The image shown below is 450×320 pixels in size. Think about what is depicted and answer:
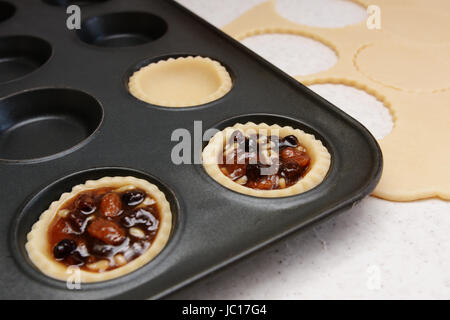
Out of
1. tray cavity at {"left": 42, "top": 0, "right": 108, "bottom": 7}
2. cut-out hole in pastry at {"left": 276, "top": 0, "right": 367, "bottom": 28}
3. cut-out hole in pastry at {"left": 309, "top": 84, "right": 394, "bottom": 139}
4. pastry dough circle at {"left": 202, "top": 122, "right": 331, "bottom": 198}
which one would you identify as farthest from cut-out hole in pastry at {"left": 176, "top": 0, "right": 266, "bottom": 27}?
pastry dough circle at {"left": 202, "top": 122, "right": 331, "bottom": 198}

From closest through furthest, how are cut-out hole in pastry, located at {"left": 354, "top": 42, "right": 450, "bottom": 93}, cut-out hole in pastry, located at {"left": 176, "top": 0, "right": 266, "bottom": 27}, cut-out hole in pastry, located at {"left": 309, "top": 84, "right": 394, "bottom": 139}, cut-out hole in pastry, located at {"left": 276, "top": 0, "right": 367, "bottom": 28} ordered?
cut-out hole in pastry, located at {"left": 309, "top": 84, "right": 394, "bottom": 139} → cut-out hole in pastry, located at {"left": 354, "top": 42, "right": 450, "bottom": 93} → cut-out hole in pastry, located at {"left": 276, "top": 0, "right": 367, "bottom": 28} → cut-out hole in pastry, located at {"left": 176, "top": 0, "right": 266, "bottom": 27}

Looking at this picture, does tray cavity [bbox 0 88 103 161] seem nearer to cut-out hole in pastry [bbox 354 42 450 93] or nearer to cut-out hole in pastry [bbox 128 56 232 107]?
cut-out hole in pastry [bbox 128 56 232 107]

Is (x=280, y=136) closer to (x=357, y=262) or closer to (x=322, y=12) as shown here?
(x=357, y=262)

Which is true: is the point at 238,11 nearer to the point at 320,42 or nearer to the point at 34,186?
the point at 320,42

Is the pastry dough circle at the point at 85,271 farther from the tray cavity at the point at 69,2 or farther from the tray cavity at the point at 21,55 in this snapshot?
the tray cavity at the point at 69,2

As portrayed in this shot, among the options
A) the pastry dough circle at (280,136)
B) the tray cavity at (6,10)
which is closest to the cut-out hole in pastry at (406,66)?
the pastry dough circle at (280,136)
